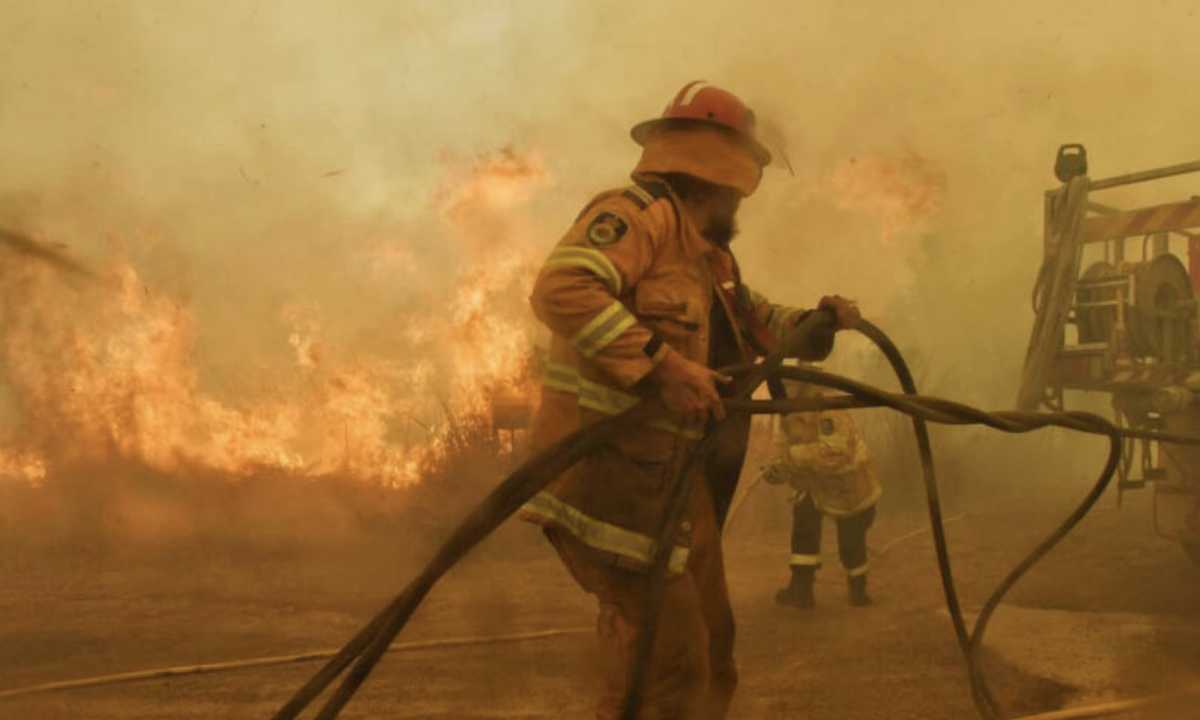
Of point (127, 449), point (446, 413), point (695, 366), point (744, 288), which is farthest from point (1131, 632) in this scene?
point (127, 449)

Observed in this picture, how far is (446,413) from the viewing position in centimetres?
841

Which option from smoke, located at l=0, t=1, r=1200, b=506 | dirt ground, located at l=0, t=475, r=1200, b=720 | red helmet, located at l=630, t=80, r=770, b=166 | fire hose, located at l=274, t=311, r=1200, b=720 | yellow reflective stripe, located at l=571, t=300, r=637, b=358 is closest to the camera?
fire hose, located at l=274, t=311, r=1200, b=720

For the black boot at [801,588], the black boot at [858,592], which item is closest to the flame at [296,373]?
the black boot at [801,588]

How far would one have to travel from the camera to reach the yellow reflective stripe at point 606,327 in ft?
7.91

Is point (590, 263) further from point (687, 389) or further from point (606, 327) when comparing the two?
point (687, 389)

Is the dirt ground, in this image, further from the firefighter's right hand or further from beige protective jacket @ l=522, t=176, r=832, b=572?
the firefighter's right hand

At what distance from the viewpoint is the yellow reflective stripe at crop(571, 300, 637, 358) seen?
2.41 meters

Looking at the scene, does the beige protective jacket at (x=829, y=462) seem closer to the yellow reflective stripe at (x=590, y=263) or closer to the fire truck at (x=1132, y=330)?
the fire truck at (x=1132, y=330)

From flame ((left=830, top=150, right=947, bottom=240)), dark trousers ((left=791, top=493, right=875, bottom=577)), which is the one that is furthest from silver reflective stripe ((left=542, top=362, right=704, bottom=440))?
flame ((left=830, top=150, right=947, bottom=240))

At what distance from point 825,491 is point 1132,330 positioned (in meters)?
1.80

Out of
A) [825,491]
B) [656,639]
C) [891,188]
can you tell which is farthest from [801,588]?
[891,188]

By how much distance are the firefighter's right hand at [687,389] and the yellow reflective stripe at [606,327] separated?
0.11 meters

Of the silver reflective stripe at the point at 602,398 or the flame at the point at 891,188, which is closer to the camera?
the silver reflective stripe at the point at 602,398

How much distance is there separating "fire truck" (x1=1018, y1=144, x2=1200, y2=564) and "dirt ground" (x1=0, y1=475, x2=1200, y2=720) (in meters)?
0.64
